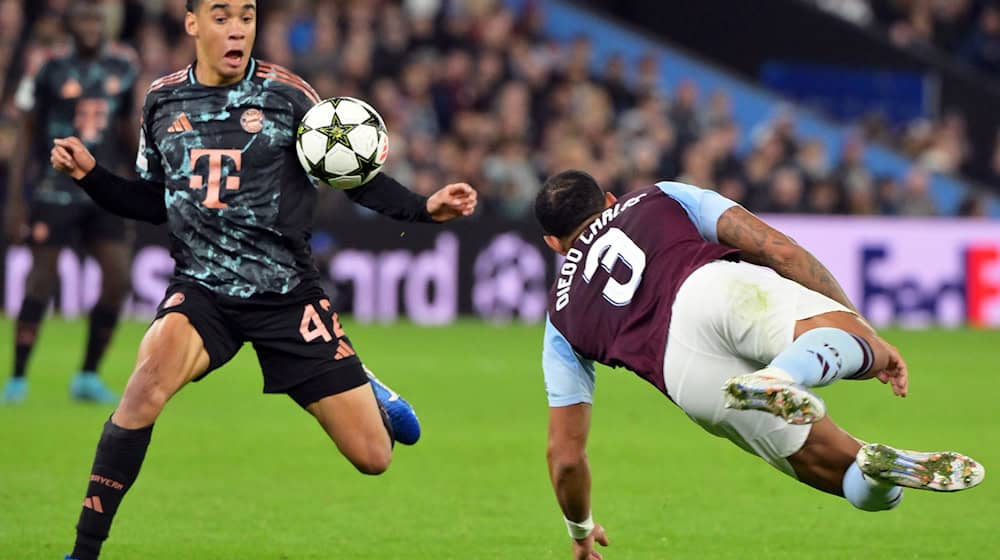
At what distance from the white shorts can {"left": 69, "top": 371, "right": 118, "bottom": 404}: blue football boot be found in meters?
6.38

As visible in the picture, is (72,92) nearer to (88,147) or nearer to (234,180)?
(88,147)

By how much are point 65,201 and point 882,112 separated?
17.8 metres

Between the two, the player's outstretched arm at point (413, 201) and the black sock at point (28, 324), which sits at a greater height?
the player's outstretched arm at point (413, 201)

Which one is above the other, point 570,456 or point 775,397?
point 775,397

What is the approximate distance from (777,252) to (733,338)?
0.37m

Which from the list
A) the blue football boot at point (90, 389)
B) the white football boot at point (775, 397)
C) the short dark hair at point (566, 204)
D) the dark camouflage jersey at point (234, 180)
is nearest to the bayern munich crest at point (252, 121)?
the dark camouflage jersey at point (234, 180)

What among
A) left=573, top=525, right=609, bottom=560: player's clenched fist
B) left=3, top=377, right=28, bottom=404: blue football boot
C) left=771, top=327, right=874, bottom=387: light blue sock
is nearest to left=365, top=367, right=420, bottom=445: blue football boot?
left=573, top=525, right=609, bottom=560: player's clenched fist

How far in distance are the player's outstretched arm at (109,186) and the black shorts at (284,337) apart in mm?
381

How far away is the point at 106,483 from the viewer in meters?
5.70

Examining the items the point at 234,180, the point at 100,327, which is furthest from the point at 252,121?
the point at 100,327

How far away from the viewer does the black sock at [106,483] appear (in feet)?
18.6

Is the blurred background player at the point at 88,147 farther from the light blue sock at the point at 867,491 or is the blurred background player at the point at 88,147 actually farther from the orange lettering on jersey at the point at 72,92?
the light blue sock at the point at 867,491

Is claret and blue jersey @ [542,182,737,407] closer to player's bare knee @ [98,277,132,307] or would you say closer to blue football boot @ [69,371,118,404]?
player's bare knee @ [98,277,132,307]

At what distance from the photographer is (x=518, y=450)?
9641 mm
